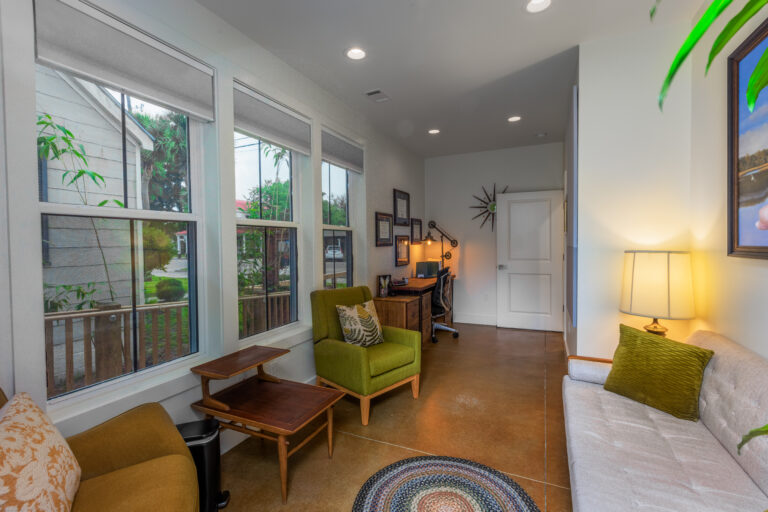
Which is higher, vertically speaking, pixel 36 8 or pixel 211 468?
pixel 36 8

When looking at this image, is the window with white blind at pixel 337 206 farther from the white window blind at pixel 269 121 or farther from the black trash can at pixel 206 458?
the black trash can at pixel 206 458

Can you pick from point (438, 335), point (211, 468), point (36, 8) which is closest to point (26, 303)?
point (211, 468)

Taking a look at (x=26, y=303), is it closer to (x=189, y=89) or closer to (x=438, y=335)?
(x=189, y=89)

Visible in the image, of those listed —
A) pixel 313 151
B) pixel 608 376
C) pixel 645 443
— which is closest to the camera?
pixel 645 443

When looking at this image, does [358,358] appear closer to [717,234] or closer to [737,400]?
[737,400]

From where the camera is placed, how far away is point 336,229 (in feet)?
11.6

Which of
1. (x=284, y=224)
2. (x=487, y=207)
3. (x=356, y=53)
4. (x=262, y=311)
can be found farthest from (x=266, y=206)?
(x=487, y=207)

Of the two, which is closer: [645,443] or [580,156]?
[645,443]

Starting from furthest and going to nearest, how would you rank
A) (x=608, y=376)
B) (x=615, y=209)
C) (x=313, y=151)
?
(x=313, y=151) → (x=615, y=209) → (x=608, y=376)

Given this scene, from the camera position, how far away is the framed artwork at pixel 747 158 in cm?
162

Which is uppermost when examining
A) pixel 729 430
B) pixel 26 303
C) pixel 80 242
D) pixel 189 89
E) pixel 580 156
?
pixel 189 89

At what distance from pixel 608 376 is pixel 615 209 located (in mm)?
1136

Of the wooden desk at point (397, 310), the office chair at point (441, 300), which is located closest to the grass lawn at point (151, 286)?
the wooden desk at point (397, 310)

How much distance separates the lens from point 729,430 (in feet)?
5.09
